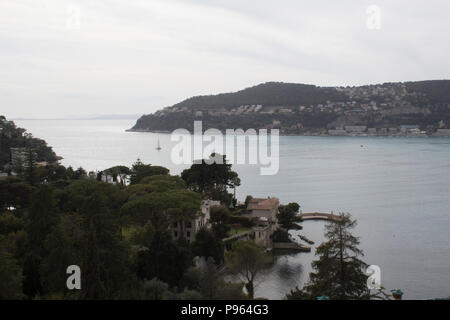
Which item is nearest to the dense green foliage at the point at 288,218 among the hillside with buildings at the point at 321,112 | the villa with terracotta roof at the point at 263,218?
the villa with terracotta roof at the point at 263,218

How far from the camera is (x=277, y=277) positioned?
16.8 m

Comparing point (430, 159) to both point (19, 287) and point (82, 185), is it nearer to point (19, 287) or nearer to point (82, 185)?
point (82, 185)

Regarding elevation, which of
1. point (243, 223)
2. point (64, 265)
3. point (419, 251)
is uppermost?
point (64, 265)

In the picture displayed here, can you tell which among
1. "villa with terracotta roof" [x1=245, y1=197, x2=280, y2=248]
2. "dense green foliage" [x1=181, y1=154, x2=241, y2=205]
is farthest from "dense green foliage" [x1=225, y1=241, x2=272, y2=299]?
"dense green foliage" [x1=181, y1=154, x2=241, y2=205]

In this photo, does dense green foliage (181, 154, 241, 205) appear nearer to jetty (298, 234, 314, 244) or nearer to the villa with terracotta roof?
the villa with terracotta roof

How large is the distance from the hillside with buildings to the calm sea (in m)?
39.4

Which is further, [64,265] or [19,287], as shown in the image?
[64,265]

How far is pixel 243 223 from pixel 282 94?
117 metres

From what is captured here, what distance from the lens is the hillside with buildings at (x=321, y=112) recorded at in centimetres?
11419

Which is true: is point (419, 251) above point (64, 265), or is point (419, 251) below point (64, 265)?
below

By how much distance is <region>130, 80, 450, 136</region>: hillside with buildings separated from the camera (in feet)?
375

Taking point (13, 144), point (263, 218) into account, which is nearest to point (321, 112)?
point (13, 144)

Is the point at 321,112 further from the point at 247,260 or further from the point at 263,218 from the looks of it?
the point at 247,260

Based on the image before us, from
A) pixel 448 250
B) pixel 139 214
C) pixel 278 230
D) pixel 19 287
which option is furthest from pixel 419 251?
pixel 19 287
